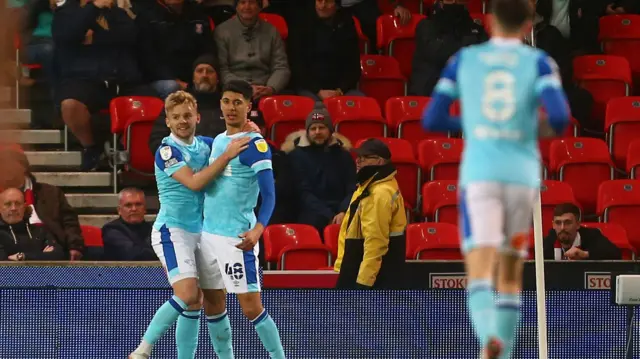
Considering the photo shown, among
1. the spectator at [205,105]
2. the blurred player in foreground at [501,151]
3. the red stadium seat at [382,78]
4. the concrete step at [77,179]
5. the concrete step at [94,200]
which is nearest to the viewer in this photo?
the blurred player in foreground at [501,151]

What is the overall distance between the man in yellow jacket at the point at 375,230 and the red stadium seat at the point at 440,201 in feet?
6.73

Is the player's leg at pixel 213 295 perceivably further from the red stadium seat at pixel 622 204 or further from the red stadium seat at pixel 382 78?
the red stadium seat at pixel 382 78

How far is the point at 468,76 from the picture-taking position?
227 inches

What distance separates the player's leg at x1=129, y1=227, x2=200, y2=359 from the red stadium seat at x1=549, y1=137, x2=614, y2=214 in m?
5.20

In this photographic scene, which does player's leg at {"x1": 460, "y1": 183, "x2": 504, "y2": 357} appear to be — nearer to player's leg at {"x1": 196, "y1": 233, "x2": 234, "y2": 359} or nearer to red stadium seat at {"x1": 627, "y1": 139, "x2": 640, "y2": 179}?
player's leg at {"x1": 196, "y1": 233, "x2": 234, "y2": 359}

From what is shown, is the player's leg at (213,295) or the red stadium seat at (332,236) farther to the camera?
the red stadium seat at (332,236)

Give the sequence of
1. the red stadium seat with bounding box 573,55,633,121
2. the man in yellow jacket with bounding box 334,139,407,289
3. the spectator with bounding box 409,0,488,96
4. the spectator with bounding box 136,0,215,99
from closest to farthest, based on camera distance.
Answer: the man in yellow jacket with bounding box 334,139,407,289
the spectator with bounding box 136,0,215,99
the spectator with bounding box 409,0,488,96
the red stadium seat with bounding box 573,55,633,121

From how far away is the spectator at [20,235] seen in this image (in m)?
11.0

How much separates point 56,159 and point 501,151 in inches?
316

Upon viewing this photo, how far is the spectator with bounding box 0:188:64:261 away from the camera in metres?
11.0

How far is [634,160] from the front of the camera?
1269 cm

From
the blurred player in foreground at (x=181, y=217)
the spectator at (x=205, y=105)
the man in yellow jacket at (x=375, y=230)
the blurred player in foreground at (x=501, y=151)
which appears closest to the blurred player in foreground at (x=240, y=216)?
the blurred player in foreground at (x=181, y=217)

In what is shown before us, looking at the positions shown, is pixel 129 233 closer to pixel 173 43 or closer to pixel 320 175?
pixel 320 175

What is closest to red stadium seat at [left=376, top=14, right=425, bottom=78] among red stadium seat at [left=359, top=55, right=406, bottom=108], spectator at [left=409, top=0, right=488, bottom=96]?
red stadium seat at [left=359, top=55, right=406, bottom=108]
